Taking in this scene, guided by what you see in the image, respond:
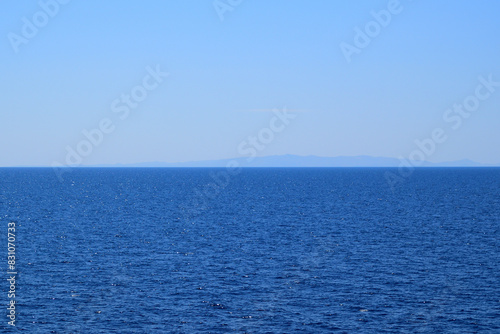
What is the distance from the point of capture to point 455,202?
12656cm

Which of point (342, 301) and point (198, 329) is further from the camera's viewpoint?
point (342, 301)

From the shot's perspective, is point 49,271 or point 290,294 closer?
point 290,294

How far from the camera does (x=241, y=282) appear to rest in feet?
159

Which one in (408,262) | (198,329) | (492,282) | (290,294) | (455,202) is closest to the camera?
(198,329)

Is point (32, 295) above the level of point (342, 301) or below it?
above

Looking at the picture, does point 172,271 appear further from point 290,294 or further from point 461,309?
point 461,309

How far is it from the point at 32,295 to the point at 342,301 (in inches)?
971

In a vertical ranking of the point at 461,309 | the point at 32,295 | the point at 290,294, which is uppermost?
the point at 32,295

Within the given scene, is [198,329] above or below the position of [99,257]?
below

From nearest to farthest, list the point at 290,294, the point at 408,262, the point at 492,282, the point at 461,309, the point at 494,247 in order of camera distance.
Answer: the point at 461,309, the point at 290,294, the point at 492,282, the point at 408,262, the point at 494,247

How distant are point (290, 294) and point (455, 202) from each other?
93055mm

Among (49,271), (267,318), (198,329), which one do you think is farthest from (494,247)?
(49,271)

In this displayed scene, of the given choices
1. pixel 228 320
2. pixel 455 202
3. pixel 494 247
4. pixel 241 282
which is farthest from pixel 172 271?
pixel 455 202

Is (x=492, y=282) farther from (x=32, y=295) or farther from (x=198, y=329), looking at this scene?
(x=32, y=295)
